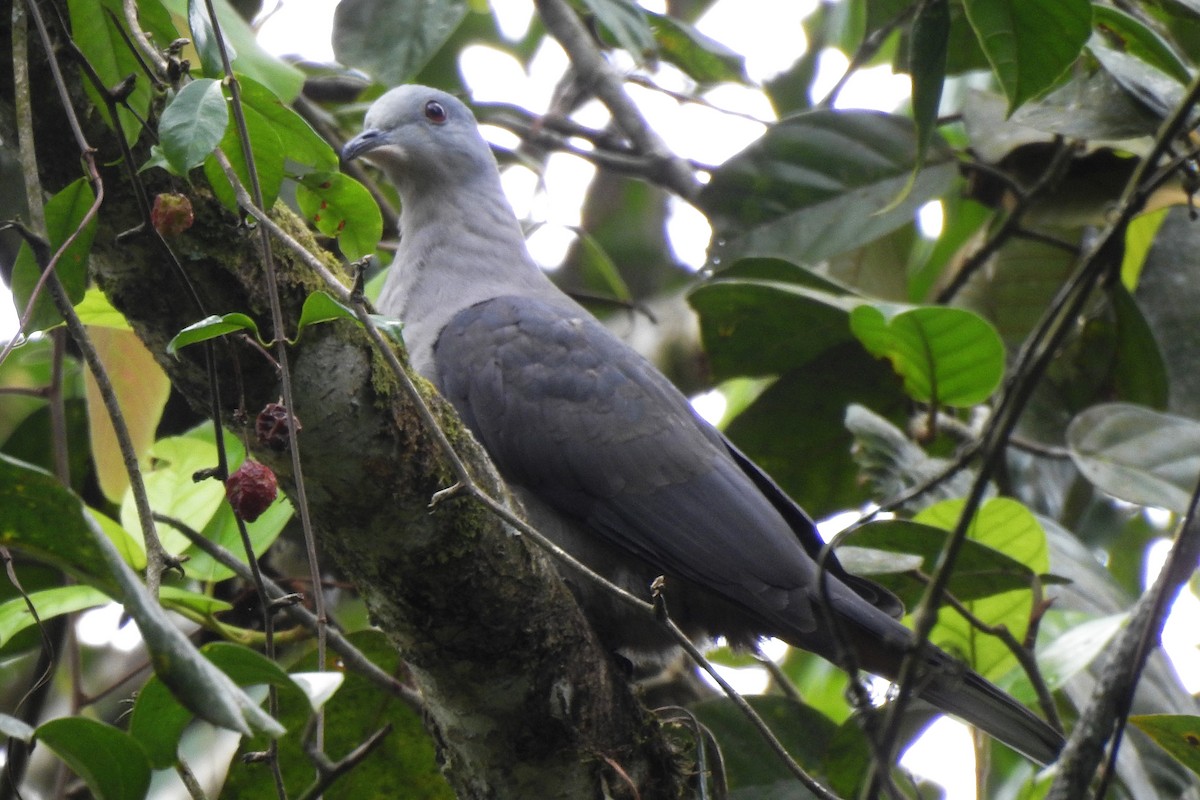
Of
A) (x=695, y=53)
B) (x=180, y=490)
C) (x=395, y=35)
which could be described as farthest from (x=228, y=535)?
(x=695, y=53)

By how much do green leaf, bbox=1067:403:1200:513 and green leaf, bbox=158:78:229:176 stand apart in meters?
2.78

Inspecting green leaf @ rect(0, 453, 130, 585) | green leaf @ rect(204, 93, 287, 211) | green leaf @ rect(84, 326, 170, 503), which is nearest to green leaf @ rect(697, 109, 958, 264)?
green leaf @ rect(84, 326, 170, 503)

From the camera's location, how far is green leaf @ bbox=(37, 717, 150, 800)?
151 cm

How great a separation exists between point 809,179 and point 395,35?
59.0 inches

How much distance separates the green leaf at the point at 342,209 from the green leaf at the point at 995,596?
1.63 meters

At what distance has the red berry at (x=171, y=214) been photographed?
1819 millimetres

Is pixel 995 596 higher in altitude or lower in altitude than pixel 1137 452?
lower

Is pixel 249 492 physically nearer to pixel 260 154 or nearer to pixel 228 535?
pixel 260 154

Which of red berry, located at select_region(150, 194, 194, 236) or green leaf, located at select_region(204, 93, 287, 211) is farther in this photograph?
green leaf, located at select_region(204, 93, 287, 211)

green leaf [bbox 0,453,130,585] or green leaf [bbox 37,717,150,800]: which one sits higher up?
green leaf [bbox 0,453,130,585]

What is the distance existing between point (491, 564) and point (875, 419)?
6.11ft

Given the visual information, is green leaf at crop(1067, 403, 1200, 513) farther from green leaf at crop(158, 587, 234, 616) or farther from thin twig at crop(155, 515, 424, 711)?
green leaf at crop(158, 587, 234, 616)

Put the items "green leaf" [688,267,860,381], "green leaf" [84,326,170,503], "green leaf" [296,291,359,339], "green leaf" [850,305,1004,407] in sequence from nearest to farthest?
"green leaf" [296,291,359,339] < "green leaf" [84,326,170,503] < "green leaf" [850,305,1004,407] < "green leaf" [688,267,860,381]

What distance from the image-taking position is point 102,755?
5.07ft
